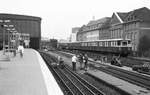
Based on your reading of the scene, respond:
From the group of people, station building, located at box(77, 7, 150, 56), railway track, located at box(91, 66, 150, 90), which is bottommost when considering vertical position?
railway track, located at box(91, 66, 150, 90)

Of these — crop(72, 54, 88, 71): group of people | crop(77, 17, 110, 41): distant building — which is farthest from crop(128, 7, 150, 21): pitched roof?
crop(72, 54, 88, 71): group of people

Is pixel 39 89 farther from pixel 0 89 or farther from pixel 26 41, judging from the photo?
pixel 26 41

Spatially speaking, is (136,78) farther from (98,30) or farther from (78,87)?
(98,30)

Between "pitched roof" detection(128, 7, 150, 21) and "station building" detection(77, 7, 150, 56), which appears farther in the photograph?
"pitched roof" detection(128, 7, 150, 21)

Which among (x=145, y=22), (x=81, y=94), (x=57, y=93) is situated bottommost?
(x=81, y=94)

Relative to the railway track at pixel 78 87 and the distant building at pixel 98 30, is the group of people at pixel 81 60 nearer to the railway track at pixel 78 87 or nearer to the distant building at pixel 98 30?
the railway track at pixel 78 87

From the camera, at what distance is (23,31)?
276 feet

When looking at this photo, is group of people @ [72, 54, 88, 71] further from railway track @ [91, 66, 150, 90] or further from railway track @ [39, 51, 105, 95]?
railway track @ [39, 51, 105, 95]

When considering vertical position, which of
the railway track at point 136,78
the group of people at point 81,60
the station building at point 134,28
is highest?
the station building at point 134,28

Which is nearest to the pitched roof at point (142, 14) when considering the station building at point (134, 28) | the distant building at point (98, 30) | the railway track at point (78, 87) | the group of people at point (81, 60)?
the station building at point (134, 28)

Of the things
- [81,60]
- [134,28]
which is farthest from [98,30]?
[81,60]

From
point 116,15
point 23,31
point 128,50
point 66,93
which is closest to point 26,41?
point 23,31

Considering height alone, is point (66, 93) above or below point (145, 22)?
below

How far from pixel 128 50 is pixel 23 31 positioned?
57.6 meters
